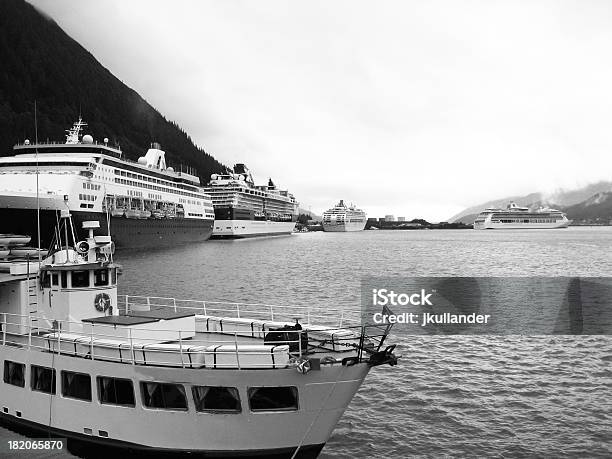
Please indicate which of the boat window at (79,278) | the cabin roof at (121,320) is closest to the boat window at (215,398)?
the cabin roof at (121,320)

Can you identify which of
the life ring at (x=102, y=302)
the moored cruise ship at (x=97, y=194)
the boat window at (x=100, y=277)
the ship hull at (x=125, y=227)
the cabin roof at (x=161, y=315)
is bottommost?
the cabin roof at (x=161, y=315)

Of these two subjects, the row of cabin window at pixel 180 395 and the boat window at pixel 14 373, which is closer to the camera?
the row of cabin window at pixel 180 395

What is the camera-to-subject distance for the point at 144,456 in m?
14.1

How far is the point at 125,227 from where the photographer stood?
94750 millimetres

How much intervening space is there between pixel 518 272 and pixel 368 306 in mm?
30747

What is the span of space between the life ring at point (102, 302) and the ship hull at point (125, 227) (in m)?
29.7

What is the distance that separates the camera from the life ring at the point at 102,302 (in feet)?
60.3

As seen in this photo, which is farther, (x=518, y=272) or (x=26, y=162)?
(x=26, y=162)

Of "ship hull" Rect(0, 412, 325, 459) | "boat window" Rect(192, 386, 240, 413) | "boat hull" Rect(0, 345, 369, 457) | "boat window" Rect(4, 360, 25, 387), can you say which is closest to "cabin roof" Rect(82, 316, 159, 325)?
"boat hull" Rect(0, 345, 369, 457)

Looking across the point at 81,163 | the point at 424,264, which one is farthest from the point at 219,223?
the point at 424,264

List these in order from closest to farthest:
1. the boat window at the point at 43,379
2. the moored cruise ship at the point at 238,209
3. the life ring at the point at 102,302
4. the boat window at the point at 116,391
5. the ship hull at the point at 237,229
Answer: the boat window at the point at 116,391
the boat window at the point at 43,379
the life ring at the point at 102,302
the ship hull at the point at 237,229
the moored cruise ship at the point at 238,209

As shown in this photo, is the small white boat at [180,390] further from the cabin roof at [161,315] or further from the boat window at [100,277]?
the boat window at [100,277]

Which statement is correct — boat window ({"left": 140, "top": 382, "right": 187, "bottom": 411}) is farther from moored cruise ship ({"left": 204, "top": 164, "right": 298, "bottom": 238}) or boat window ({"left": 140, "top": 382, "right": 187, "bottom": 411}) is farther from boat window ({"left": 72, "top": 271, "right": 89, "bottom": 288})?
moored cruise ship ({"left": 204, "top": 164, "right": 298, "bottom": 238})

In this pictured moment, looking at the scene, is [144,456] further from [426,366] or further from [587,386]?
[587,386]
